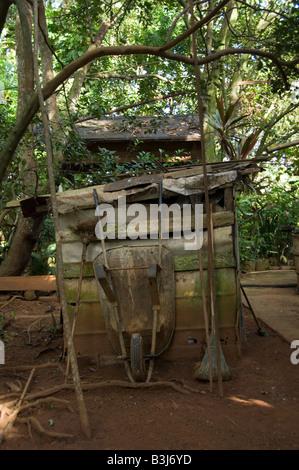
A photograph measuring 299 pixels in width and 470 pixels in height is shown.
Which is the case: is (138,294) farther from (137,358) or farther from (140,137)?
(140,137)

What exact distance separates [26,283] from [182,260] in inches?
188

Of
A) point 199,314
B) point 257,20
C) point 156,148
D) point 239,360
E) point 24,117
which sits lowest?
point 239,360

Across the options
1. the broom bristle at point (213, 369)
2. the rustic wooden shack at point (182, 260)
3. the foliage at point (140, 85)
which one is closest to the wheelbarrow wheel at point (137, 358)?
the broom bristle at point (213, 369)

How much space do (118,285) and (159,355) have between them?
0.88 m

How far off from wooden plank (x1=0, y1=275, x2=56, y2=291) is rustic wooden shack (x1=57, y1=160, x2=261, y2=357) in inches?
156

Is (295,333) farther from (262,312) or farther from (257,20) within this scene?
(257,20)

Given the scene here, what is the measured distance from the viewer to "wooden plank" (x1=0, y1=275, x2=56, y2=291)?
28.4ft

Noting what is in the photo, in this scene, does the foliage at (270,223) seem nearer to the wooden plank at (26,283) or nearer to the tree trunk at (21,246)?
the wooden plank at (26,283)

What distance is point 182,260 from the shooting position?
4836 mm

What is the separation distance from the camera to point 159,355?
4828 millimetres

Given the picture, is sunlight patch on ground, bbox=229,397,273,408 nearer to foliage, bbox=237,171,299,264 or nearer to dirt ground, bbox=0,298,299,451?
dirt ground, bbox=0,298,299,451

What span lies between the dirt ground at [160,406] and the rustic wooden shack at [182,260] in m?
0.24

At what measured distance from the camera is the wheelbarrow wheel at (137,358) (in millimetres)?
4141
